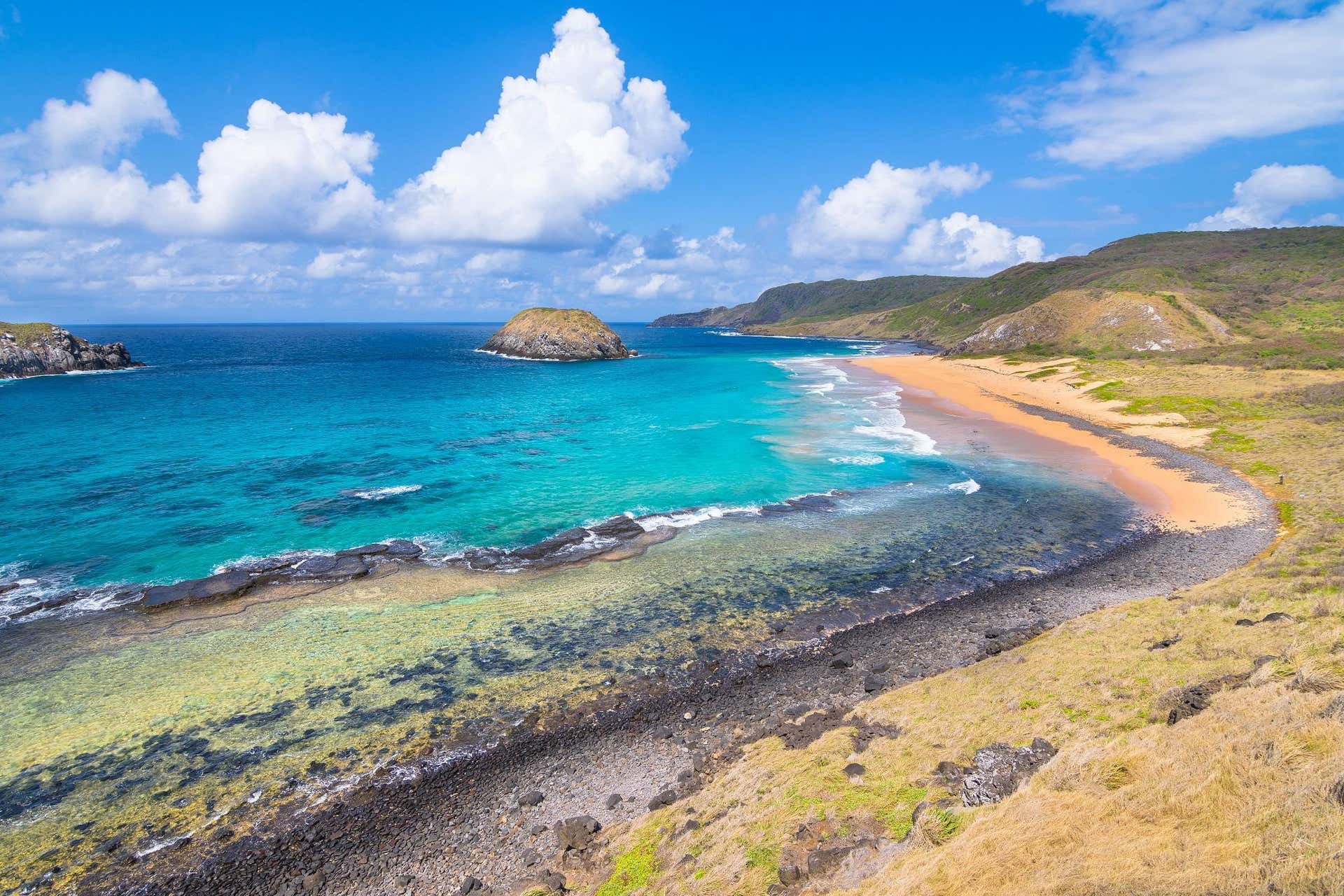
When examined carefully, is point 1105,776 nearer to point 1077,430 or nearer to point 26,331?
point 1077,430

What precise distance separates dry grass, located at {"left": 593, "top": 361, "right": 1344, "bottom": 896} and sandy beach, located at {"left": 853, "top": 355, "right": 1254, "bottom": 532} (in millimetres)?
14369

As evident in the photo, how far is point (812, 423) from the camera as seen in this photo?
216ft

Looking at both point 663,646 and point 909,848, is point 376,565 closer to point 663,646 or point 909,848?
point 663,646

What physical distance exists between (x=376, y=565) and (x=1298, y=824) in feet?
100

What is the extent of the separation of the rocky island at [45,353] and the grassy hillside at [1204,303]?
17712 centimetres

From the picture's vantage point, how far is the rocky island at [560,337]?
151 meters

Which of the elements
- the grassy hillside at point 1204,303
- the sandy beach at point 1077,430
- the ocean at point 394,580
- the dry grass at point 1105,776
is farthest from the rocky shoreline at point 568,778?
the grassy hillside at point 1204,303

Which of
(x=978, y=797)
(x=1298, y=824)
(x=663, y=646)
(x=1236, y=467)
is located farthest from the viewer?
(x=1236, y=467)

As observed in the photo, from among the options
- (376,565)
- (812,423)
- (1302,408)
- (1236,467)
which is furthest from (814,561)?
(1302,408)

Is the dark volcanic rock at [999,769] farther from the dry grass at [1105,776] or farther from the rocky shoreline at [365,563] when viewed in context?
the rocky shoreline at [365,563]

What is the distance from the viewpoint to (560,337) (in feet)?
494

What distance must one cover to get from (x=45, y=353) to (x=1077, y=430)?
159427 millimetres

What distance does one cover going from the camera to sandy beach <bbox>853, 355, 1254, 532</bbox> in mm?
34062

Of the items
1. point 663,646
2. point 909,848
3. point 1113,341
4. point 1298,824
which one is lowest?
point 663,646
